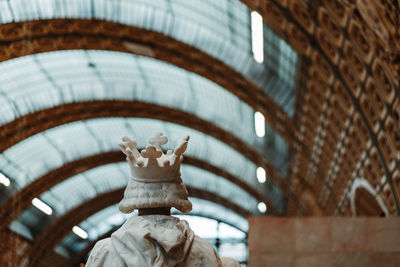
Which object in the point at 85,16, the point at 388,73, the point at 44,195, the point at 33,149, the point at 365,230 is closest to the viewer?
the point at 365,230

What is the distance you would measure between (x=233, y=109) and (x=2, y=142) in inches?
428

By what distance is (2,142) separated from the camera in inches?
1341

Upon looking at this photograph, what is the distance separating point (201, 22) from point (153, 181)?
2342 cm

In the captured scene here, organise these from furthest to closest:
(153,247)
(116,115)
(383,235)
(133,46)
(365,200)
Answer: (116,115) → (133,46) → (365,200) → (383,235) → (153,247)

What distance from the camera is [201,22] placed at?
28.4 m

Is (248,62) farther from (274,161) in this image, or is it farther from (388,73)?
(388,73)

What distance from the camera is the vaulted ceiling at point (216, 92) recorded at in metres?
19.6

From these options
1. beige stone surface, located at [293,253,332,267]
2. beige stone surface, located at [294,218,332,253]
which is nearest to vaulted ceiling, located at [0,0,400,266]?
beige stone surface, located at [294,218,332,253]

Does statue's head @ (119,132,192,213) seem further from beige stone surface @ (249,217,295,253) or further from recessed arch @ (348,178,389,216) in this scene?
Result: recessed arch @ (348,178,389,216)

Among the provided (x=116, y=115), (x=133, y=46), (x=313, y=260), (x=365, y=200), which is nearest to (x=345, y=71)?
(x=365, y=200)

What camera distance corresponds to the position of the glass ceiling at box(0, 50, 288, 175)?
33.1 meters

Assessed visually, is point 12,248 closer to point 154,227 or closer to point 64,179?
point 64,179

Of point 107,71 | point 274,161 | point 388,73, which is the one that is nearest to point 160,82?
point 107,71

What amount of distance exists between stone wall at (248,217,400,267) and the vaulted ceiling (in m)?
4.63
